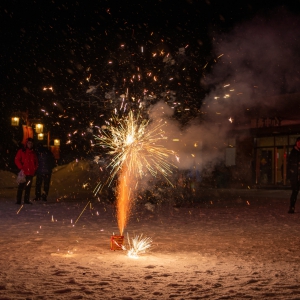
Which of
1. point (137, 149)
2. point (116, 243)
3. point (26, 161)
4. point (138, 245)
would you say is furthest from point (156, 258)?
point (26, 161)

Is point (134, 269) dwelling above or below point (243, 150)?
below

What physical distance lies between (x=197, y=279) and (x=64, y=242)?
150 inches

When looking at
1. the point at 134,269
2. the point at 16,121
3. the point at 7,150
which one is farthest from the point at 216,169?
the point at 7,150

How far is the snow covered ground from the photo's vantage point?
5830mm

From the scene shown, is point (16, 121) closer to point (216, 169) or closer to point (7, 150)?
point (216, 169)

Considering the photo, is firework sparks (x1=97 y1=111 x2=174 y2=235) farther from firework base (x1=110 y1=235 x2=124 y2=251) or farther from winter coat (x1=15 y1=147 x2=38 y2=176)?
firework base (x1=110 y1=235 x2=124 y2=251)

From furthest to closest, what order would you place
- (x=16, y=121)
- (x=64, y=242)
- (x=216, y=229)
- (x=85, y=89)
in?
1. (x=16, y=121)
2. (x=85, y=89)
3. (x=216, y=229)
4. (x=64, y=242)

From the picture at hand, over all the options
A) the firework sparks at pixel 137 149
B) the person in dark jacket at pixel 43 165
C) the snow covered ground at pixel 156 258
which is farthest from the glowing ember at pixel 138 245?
the person in dark jacket at pixel 43 165

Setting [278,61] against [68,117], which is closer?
[68,117]

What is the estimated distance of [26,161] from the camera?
18.3 meters

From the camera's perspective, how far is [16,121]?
123ft

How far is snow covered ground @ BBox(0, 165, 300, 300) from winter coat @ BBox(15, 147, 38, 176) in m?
3.30

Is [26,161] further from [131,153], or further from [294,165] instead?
[294,165]

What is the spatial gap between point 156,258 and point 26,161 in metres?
11.2
